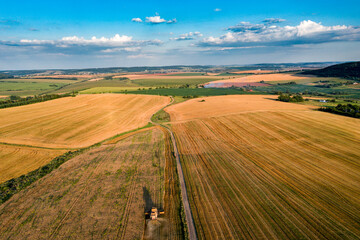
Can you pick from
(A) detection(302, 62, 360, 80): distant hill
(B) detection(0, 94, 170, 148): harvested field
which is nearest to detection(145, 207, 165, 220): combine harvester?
(B) detection(0, 94, 170, 148): harvested field

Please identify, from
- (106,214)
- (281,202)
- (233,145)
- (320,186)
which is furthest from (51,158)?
(320,186)

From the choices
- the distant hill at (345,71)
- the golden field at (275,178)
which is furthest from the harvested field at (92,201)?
the distant hill at (345,71)

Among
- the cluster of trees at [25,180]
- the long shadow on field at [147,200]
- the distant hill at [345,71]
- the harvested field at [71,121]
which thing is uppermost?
the distant hill at [345,71]

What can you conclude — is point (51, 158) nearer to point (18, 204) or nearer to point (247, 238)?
point (18, 204)

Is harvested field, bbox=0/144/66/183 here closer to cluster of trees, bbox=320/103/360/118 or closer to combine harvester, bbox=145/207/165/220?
combine harvester, bbox=145/207/165/220

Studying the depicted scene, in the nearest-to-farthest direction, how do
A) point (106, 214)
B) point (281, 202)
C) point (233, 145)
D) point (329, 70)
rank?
point (106, 214) < point (281, 202) < point (233, 145) < point (329, 70)

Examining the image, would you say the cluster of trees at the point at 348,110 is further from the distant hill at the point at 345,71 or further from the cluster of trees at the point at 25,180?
the distant hill at the point at 345,71
